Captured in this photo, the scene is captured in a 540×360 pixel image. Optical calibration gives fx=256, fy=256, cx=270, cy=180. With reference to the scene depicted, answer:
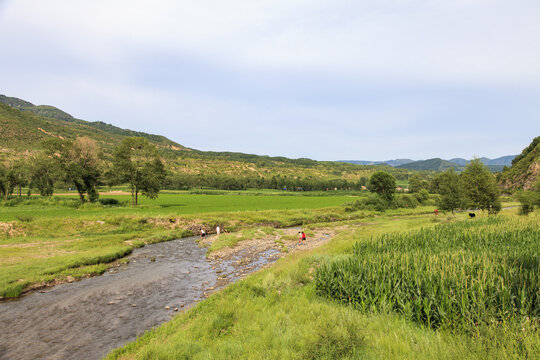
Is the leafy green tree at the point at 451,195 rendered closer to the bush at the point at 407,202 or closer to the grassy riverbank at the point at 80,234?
the grassy riverbank at the point at 80,234

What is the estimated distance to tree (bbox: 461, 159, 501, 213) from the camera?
3912cm

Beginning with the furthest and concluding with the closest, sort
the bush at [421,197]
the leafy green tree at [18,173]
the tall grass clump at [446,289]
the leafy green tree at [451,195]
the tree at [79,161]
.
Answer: the bush at [421,197]
the leafy green tree at [18,173]
the leafy green tree at [451,195]
the tree at [79,161]
the tall grass clump at [446,289]

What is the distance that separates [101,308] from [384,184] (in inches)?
2986

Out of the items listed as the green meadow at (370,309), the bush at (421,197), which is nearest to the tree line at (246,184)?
the bush at (421,197)

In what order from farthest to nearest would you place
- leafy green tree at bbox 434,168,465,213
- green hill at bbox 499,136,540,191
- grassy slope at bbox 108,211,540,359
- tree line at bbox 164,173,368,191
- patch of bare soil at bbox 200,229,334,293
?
1. tree line at bbox 164,173,368,191
2. green hill at bbox 499,136,540,191
3. leafy green tree at bbox 434,168,465,213
4. patch of bare soil at bbox 200,229,334,293
5. grassy slope at bbox 108,211,540,359

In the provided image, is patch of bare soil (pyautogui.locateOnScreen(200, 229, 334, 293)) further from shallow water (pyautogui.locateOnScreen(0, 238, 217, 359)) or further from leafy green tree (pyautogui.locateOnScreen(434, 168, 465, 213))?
leafy green tree (pyautogui.locateOnScreen(434, 168, 465, 213))

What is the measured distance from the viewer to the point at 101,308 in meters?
15.1

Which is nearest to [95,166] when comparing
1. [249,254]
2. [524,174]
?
[249,254]

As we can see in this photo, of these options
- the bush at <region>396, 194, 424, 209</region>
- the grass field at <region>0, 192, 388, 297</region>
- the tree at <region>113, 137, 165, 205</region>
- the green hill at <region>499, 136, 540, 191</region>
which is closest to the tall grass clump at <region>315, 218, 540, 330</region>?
the grass field at <region>0, 192, 388, 297</region>

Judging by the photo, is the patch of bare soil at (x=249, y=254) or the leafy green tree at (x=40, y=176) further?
the leafy green tree at (x=40, y=176)

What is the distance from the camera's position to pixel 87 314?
14297mm

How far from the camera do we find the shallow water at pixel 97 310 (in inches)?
444

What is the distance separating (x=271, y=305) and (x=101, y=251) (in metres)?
22.2

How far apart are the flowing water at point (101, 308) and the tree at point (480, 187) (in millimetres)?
37288
